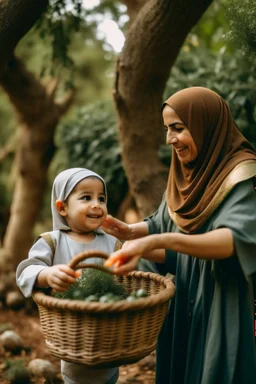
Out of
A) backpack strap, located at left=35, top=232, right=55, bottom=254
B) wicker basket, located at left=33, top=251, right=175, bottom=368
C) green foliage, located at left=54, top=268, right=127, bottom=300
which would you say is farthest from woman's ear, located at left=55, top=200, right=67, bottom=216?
wicker basket, located at left=33, top=251, right=175, bottom=368

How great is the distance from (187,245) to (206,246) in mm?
92

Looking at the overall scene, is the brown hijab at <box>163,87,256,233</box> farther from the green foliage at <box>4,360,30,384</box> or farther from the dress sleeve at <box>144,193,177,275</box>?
the green foliage at <box>4,360,30,384</box>

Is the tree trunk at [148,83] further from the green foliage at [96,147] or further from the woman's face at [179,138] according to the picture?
the green foliage at [96,147]

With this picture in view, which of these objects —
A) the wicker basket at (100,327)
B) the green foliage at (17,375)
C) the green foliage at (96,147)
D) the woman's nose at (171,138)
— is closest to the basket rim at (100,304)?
the wicker basket at (100,327)

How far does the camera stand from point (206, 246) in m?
2.40

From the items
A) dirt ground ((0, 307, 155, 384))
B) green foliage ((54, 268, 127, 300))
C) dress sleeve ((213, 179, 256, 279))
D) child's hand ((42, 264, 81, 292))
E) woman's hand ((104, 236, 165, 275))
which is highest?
child's hand ((42, 264, 81, 292))

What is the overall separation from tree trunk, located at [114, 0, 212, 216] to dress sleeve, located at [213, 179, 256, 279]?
1.59 m

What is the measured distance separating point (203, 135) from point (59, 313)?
1.24 meters

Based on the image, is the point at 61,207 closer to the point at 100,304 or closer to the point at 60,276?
the point at 60,276

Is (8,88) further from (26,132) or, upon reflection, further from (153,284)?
(153,284)

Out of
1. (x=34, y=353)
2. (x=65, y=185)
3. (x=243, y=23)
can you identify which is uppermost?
(x=243, y=23)

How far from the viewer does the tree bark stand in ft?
9.87

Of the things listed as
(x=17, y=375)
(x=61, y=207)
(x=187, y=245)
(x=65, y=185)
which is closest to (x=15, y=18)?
(x=65, y=185)

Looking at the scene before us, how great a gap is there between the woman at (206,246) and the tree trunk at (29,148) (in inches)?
127
